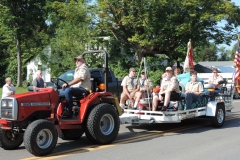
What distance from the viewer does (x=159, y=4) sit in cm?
2594

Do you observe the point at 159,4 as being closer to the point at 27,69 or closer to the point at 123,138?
the point at 123,138

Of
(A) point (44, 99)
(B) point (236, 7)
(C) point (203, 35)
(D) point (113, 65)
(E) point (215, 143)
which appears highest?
(B) point (236, 7)

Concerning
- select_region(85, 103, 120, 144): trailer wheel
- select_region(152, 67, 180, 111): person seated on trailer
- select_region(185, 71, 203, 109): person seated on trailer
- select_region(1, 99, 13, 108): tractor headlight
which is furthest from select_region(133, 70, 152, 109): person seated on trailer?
select_region(1, 99, 13, 108): tractor headlight

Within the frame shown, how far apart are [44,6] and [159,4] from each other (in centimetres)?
1159

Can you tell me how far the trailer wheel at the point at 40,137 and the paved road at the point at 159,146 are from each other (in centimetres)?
19

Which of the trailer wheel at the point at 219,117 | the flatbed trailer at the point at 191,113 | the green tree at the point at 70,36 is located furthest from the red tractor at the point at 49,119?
the green tree at the point at 70,36

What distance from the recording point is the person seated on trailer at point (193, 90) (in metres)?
10.8

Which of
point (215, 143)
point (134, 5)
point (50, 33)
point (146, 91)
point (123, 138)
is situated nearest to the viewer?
point (215, 143)

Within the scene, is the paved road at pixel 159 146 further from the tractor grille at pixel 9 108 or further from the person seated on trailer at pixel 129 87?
the person seated on trailer at pixel 129 87

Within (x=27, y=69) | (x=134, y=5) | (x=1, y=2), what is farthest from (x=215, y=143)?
(x=27, y=69)

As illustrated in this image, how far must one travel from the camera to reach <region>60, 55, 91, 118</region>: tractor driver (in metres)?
8.03

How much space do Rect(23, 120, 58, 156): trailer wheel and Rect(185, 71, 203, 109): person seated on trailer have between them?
474 cm

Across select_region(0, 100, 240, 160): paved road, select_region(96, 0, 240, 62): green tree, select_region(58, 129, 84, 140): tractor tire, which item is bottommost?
select_region(0, 100, 240, 160): paved road

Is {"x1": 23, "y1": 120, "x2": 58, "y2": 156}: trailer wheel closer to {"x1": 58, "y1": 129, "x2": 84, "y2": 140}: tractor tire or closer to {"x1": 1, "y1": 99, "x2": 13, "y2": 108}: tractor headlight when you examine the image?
{"x1": 1, "y1": 99, "x2": 13, "y2": 108}: tractor headlight
